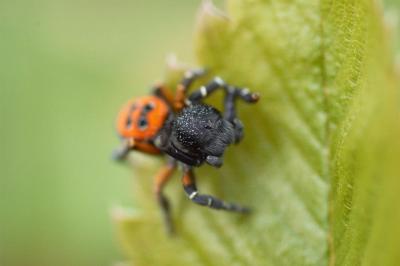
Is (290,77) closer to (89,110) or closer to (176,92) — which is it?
(176,92)

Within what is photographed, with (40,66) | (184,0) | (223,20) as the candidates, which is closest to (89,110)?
(40,66)

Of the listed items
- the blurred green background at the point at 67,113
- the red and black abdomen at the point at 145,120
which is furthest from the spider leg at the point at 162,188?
the blurred green background at the point at 67,113

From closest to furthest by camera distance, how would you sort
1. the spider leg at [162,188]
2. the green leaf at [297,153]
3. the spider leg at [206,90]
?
1. the green leaf at [297,153]
2. the spider leg at [206,90]
3. the spider leg at [162,188]

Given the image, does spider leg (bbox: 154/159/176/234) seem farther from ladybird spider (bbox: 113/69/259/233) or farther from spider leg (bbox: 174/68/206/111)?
spider leg (bbox: 174/68/206/111)

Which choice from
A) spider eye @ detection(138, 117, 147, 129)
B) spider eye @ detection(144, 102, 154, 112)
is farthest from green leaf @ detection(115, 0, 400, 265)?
spider eye @ detection(144, 102, 154, 112)

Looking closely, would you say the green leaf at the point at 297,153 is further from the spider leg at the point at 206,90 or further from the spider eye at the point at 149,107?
the spider eye at the point at 149,107

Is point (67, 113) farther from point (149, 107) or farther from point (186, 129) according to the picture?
point (186, 129)
